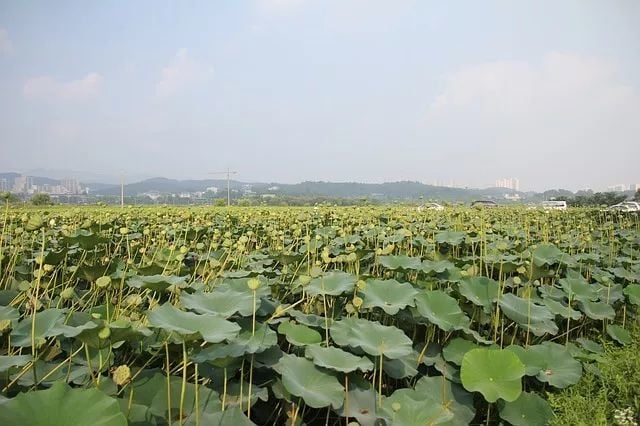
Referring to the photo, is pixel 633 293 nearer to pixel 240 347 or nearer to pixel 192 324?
pixel 240 347

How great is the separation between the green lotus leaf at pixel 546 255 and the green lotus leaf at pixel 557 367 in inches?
38.6

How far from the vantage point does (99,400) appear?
3.04ft

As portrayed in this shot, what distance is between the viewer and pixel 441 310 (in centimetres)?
181

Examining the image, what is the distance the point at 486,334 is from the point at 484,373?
0.69 meters

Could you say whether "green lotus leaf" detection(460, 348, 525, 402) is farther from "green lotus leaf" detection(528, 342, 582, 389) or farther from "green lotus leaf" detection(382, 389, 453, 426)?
"green lotus leaf" detection(528, 342, 582, 389)

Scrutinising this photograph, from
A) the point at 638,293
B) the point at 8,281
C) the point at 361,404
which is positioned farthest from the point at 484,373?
the point at 8,281

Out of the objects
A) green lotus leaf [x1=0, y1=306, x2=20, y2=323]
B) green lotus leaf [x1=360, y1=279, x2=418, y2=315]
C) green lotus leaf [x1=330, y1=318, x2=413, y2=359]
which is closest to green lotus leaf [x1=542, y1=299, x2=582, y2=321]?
green lotus leaf [x1=360, y1=279, x2=418, y2=315]

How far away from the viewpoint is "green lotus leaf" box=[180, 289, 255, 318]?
1456 millimetres

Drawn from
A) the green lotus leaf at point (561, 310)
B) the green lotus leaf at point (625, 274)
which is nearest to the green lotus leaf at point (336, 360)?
the green lotus leaf at point (561, 310)

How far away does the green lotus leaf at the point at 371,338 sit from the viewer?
138cm

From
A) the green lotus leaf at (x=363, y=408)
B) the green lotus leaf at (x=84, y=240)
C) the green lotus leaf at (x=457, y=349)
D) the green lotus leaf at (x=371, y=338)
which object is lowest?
the green lotus leaf at (x=363, y=408)

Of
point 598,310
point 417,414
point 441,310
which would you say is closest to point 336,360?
point 417,414

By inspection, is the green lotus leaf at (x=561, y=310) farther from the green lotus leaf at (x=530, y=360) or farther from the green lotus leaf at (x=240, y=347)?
the green lotus leaf at (x=240, y=347)

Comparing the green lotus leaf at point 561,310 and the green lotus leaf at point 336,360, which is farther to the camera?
the green lotus leaf at point 561,310
